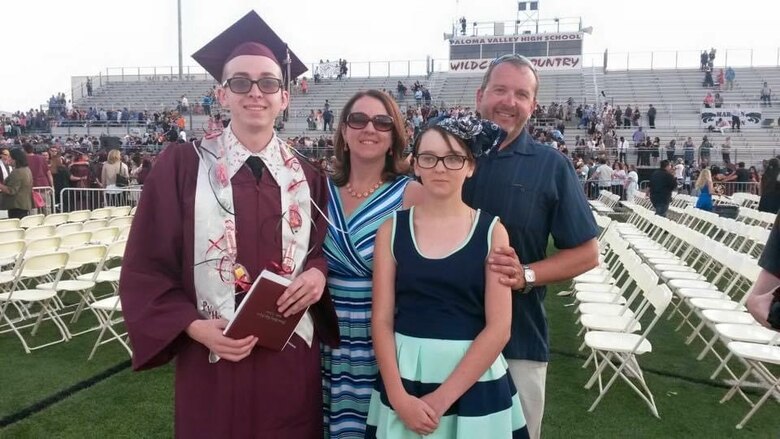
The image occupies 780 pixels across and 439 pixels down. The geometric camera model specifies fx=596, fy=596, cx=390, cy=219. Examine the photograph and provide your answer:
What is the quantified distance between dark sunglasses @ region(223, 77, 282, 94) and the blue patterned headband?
0.56 metres

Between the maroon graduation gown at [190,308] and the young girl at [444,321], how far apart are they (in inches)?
14.4

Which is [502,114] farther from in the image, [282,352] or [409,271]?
[282,352]

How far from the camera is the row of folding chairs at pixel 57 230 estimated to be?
21.8 ft

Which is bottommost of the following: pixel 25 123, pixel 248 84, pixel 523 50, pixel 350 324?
pixel 350 324

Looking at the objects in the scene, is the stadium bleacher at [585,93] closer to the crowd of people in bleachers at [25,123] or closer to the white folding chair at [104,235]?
the crowd of people in bleachers at [25,123]

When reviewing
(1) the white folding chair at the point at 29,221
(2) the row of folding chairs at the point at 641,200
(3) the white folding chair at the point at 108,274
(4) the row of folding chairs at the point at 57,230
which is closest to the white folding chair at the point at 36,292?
(3) the white folding chair at the point at 108,274

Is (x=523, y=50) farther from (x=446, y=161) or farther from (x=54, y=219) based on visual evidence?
(x=446, y=161)

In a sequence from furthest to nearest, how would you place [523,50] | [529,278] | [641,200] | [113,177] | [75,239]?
1. [523,50]
2. [641,200]
3. [113,177]
4. [75,239]
5. [529,278]

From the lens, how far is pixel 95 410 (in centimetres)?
401

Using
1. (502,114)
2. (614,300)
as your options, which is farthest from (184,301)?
(614,300)

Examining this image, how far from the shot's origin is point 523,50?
1556 inches

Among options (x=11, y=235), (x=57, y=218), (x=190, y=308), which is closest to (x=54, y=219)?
(x=57, y=218)

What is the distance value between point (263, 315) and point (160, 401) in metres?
2.78

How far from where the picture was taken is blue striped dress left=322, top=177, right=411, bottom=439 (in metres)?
2.24
